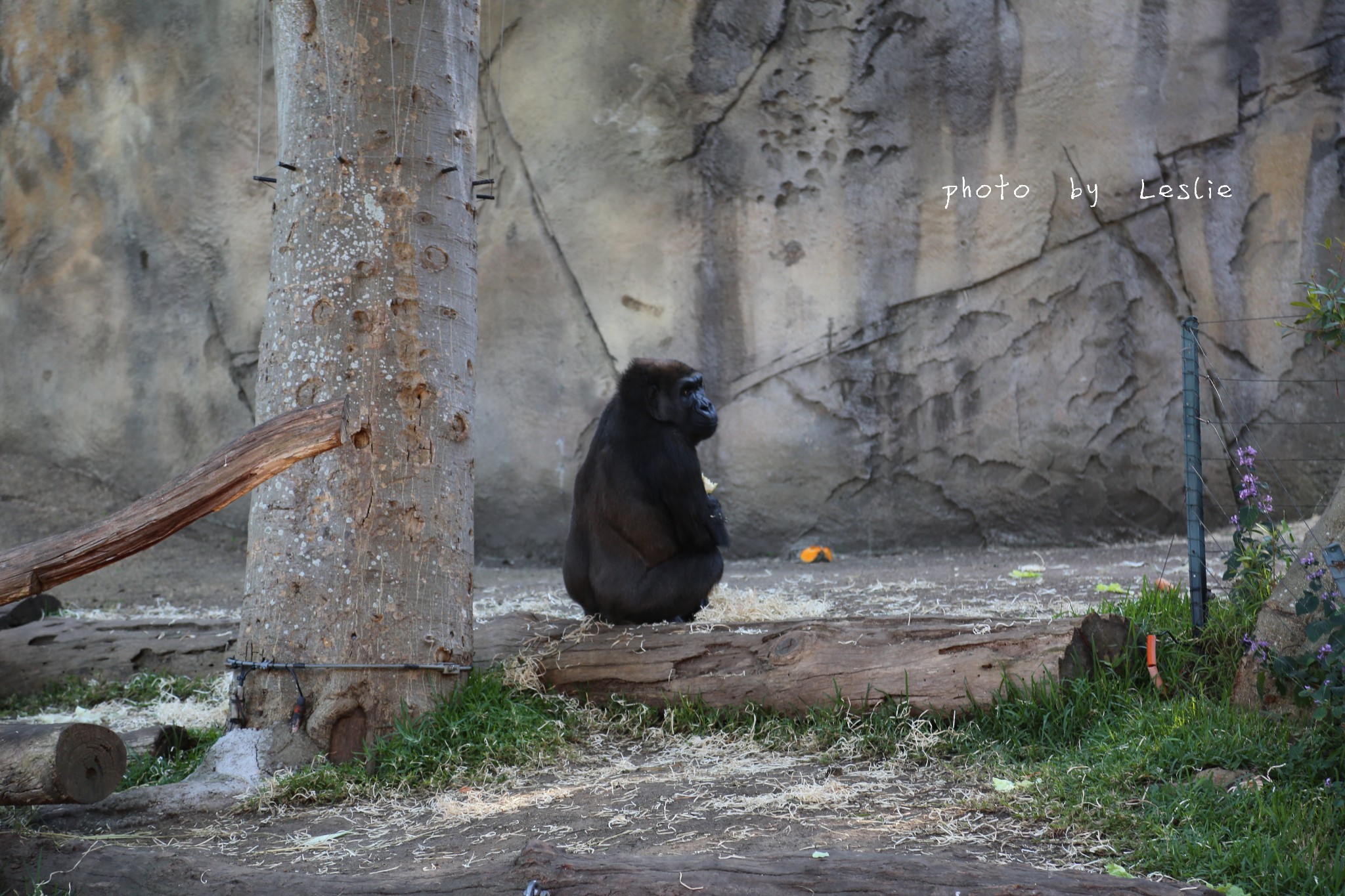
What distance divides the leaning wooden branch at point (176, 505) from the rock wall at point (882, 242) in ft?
19.3

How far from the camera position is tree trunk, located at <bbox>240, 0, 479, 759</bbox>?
3910 millimetres

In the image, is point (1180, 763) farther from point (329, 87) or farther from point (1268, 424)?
point (1268, 424)

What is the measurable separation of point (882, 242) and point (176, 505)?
676cm

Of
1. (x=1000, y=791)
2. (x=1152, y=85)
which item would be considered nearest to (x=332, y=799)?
(x=1000, y=791)

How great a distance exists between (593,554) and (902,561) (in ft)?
12.8

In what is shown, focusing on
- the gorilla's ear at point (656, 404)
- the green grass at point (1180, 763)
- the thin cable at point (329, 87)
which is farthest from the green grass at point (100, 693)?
the green grass at point (1180, 763)

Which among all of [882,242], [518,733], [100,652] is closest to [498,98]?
[882,242]

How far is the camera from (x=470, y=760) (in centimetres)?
387

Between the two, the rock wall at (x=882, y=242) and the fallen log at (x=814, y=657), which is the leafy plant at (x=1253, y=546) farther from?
the rock wall at (x=882, y=242)

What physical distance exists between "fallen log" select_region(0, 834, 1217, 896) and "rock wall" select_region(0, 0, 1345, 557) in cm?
635

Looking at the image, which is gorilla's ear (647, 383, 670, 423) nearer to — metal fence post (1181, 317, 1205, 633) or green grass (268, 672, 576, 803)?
green grass (268, 672, 576, 803)

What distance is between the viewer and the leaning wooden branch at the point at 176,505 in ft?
9.66

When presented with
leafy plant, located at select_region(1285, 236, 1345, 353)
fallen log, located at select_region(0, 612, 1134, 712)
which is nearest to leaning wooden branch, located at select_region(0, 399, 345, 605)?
fallen log, located at select_region(0, 612, 1134, 712)

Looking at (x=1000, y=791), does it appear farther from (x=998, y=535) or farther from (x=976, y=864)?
(x=998, y=535)
